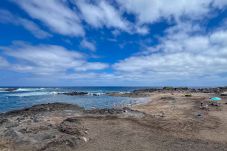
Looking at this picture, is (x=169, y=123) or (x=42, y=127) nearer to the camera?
(x=42, y=127)

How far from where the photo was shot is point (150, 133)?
13.1m

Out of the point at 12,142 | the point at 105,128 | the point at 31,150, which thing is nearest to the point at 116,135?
the point at 105,128

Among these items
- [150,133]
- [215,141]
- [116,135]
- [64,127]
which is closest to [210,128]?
[215,141]

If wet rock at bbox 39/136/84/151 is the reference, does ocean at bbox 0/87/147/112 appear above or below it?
above

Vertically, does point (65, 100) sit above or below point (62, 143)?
above

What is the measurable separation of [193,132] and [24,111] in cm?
1874

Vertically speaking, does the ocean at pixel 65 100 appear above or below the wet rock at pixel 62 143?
above

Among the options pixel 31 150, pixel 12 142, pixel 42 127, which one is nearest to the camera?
pixel 31 150

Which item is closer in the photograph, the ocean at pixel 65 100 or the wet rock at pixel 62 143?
the wet rock at pixel 62 143

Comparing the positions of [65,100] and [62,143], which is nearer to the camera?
[62,143]

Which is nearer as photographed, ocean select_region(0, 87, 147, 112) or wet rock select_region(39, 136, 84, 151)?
wet rock select_region(39, 136, 84, 151)

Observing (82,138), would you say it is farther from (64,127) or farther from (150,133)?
(150,133)

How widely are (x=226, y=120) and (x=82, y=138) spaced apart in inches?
495

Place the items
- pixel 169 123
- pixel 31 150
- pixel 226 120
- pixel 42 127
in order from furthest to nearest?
pixel 226 120, pixel 169 123, pixel 42 127, pixel 31 150
